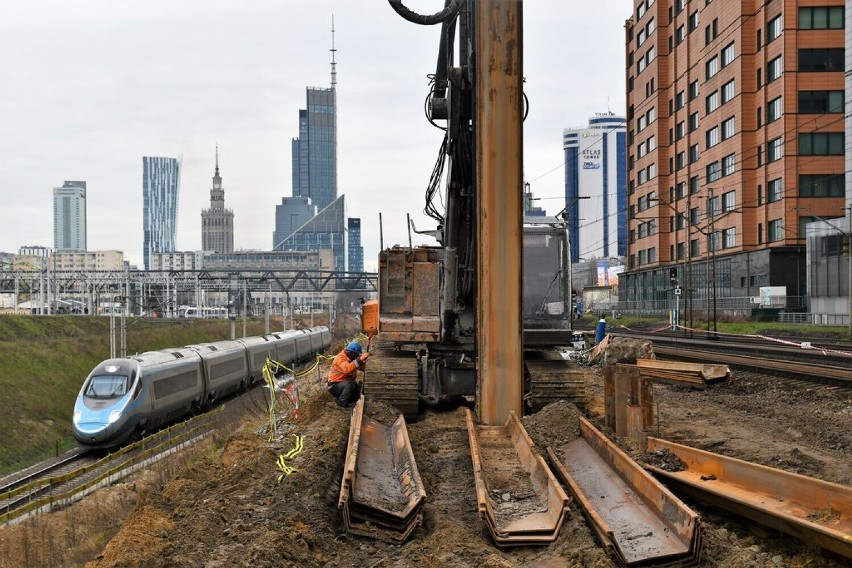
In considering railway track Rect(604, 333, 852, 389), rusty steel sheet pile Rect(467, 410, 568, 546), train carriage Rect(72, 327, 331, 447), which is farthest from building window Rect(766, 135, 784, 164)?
rusty steel sheet pile Rect(467, 410, 568, 546)

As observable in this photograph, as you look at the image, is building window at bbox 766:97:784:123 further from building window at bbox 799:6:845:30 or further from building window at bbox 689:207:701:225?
building window at bbox 689:207:701:225

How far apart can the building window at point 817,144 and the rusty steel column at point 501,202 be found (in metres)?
48.2

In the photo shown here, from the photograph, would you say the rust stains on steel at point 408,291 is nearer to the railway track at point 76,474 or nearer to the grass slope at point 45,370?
the railway track at point 76,474

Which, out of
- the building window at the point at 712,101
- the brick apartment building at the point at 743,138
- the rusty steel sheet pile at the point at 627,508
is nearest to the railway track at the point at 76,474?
the rusty steel sheet pile at the point at 627,508

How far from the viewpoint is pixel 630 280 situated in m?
82.3

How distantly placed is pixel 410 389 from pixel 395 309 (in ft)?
4.81

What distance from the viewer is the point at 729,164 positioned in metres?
60.4

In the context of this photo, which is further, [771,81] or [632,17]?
[632,17]

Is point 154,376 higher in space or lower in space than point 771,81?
lower

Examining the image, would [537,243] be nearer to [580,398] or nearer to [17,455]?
[580,398]

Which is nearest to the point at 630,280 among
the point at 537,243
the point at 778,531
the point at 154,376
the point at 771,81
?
the point at 771,81

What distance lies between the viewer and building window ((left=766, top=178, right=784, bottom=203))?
55.0 m

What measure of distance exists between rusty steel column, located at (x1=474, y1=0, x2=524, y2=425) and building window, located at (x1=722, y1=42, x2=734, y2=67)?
177 ft

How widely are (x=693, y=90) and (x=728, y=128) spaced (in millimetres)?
8613
